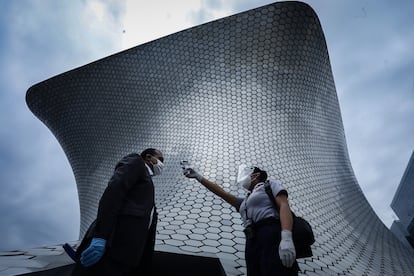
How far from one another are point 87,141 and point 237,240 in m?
5.25

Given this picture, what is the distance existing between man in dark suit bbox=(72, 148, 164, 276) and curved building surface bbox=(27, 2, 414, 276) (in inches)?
90.2

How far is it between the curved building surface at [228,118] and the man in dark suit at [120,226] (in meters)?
2.29

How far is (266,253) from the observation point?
1298 mm

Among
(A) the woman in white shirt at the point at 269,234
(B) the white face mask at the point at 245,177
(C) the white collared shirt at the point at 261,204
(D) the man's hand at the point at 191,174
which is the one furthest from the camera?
(D) the man's hand at the point at 191,174

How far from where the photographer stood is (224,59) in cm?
581

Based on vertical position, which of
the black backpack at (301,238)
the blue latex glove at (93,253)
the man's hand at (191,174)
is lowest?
the blue latex glove at (93,253)

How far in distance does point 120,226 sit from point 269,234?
710 millimetres

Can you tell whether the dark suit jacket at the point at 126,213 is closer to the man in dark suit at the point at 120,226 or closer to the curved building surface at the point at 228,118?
the man in dark suit at the point at 120,226

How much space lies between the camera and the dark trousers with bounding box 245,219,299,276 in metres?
1.23

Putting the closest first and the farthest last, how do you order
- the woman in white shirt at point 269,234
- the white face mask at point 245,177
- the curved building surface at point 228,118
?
the woman in white shirt at point 269,234 < the white face mask at point 245,177 < the curved building surface at point 228,118

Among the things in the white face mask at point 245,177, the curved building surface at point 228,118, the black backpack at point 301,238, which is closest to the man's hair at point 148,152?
the white face mask at point 245,177

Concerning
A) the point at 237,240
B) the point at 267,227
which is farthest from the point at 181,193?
the point at 267,227

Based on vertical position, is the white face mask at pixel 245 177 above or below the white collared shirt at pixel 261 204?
above

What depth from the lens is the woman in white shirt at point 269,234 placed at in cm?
121
